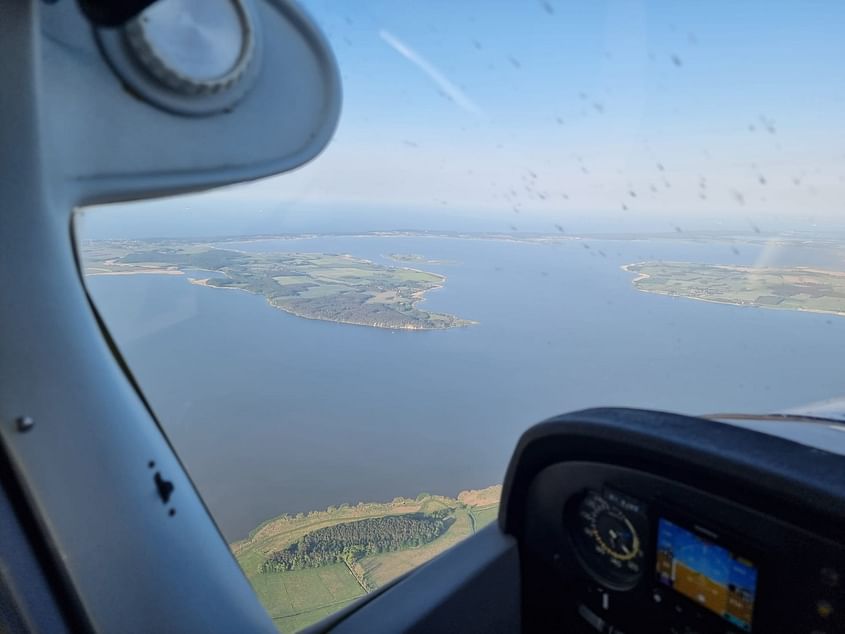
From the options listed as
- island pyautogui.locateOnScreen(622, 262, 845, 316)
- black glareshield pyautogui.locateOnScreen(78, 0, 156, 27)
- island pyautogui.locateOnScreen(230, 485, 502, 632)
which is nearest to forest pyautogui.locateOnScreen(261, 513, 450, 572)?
island pyautogui.locateOnScreen(230, 485, 502, 632)

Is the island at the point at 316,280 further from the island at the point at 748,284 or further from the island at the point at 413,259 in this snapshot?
the island at the point at 748,284

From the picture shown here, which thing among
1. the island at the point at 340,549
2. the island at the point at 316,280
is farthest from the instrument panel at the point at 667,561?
the island at the point at 316,280

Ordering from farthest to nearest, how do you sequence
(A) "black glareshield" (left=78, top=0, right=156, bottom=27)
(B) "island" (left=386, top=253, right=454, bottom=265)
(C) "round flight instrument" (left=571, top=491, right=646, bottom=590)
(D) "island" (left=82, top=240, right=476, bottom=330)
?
1. (B) "island" (left=386, top=253, right=454, bottom=265)
2. (D) "island" (left=82, top=240, right=476, bottom=330)
3. (C) "round flight instrument" (left=571, top=491, right=646, bottom=590)
4. (A) "black glareshield" (left=78, top=0, right=156, bottom=27)

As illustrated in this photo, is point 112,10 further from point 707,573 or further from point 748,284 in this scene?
point 748,284

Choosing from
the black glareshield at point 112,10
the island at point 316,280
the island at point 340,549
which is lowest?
the island at point 340,549

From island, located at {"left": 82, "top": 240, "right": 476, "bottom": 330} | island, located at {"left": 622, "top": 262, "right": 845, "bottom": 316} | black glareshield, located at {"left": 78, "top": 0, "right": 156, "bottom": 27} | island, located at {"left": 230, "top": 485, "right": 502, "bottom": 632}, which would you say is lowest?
island, located at {"left": 230, "top": 485, "right": 502, "bottom": 632}

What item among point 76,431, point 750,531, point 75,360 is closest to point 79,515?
point 76,431

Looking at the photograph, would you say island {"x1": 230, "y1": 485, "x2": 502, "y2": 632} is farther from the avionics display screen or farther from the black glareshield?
the black glareshield
